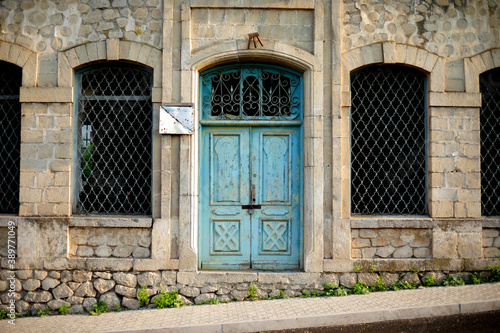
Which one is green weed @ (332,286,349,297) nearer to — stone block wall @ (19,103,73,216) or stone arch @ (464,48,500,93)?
stone arch @ (464,48,500,93)

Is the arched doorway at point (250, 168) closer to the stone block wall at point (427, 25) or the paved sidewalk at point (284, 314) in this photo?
the paved sidewalk at point (284, 314)

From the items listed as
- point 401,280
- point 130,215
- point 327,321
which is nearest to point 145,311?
point 130,215

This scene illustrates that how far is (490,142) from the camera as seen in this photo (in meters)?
6.40

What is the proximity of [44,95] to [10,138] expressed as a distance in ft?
3.20

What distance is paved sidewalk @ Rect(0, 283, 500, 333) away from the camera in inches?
191

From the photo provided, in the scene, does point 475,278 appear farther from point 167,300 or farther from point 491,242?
point 167,300

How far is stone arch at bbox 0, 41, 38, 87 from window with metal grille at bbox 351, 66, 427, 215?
4983 mm

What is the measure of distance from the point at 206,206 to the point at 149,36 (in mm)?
2775

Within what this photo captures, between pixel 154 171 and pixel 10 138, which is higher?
pixel 10 138

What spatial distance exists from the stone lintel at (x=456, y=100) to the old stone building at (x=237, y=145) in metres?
0.03

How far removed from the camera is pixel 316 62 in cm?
595

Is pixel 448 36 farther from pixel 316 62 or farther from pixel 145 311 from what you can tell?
pixel 145 311

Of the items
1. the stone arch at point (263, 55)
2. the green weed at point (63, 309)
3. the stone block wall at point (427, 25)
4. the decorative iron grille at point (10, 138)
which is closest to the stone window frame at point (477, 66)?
the stone block wall at point (427, 25)

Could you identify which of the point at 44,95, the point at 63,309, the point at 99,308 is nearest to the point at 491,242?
the point at 99,308
